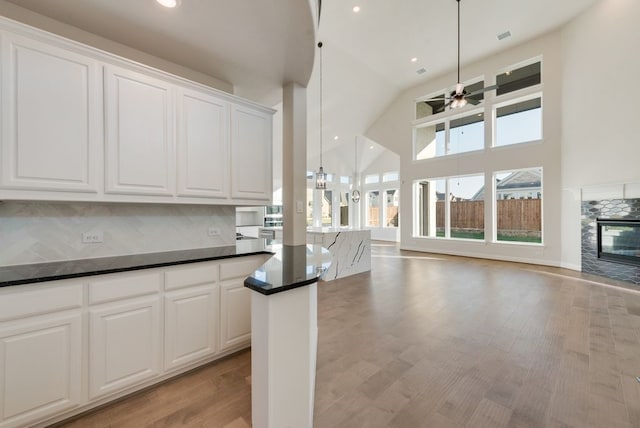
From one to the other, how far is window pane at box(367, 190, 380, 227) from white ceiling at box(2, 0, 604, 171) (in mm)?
2207

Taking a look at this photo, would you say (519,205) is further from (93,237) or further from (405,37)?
(93,237)

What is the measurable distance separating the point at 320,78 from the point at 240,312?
19.0 feet

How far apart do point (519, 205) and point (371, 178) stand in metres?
6.19

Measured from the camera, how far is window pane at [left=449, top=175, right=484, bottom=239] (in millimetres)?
7277

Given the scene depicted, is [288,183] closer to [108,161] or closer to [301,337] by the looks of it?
[108,161]

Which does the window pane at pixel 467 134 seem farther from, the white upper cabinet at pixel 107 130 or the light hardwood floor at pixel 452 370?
the white upper cabinet at pixel 107 130

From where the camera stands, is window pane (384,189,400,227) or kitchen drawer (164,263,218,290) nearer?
kitchen drawer (164,263,218,290)

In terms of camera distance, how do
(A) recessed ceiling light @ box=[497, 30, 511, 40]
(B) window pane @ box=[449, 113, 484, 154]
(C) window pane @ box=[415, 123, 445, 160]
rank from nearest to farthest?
(A) recessed ceiling light @ box=[497, 30, 511, 40], (B) window pane @ box=[449, 113, 484, 154], (C) window pane @ box=[415, 123, 445, 160]

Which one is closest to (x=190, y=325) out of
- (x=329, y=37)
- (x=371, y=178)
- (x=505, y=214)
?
(x=329, y=37)

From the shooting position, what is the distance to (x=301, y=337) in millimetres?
1264

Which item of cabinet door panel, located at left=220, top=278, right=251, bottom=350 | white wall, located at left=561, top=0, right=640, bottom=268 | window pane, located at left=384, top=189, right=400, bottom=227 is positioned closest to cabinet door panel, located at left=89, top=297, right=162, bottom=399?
cabinet door panel, located at left=220, top=278, right=251, bottom=350

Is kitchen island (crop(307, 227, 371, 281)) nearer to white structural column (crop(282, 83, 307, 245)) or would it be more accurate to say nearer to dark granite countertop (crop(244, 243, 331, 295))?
white structural column (crop(282, 83, 307, 245))

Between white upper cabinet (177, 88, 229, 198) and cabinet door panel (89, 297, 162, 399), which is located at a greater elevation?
white upper cabinet (177, 88, 229, 198)

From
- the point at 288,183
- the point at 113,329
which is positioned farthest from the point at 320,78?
the point at 113,329
